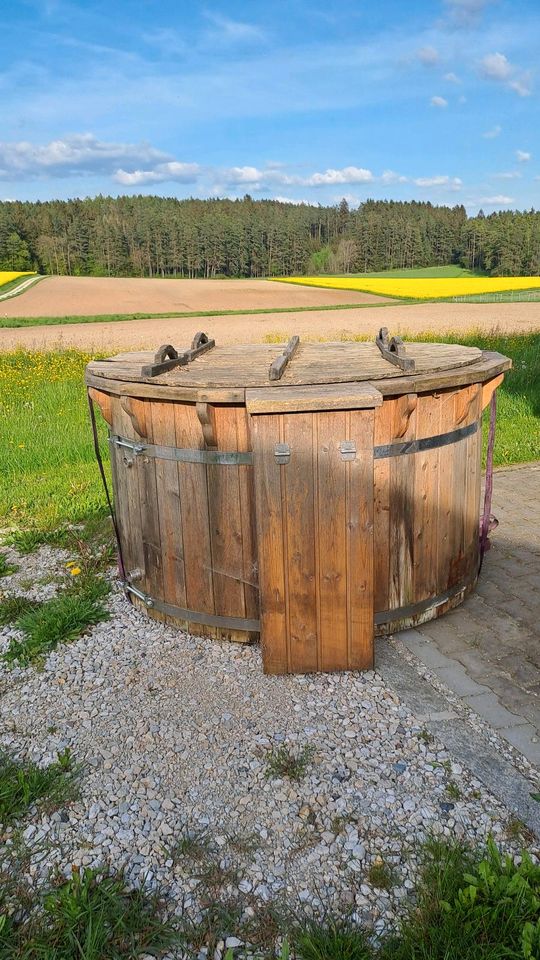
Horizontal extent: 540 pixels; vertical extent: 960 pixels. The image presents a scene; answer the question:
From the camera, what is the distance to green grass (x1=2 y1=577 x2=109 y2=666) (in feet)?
13.1

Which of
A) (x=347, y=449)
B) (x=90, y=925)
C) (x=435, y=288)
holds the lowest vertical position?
(x=435, y=288)

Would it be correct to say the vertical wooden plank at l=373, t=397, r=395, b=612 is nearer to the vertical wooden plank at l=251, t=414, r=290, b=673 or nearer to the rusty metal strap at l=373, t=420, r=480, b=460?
the rusty metal strap at l=373, t=420, r=480, b=460

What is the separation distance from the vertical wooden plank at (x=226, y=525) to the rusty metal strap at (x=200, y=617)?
42 mm

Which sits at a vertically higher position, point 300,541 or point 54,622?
point 300,541

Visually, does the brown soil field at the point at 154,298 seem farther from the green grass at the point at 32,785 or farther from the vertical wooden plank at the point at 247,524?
the green grass at the point at 32,785

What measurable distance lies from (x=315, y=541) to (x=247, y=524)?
464 millimetres

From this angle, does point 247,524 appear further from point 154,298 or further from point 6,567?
point 154,298

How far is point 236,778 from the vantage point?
2865 mm

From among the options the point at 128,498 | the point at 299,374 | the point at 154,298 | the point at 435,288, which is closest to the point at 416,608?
the point at 299,374

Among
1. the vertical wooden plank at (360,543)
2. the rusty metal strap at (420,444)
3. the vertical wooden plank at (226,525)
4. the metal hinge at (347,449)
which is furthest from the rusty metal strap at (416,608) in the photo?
the metal hinge at (347,449)

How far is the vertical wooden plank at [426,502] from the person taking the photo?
3.75 m

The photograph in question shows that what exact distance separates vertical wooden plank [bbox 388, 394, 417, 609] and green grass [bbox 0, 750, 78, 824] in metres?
1.92

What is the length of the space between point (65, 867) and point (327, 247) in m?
95.0

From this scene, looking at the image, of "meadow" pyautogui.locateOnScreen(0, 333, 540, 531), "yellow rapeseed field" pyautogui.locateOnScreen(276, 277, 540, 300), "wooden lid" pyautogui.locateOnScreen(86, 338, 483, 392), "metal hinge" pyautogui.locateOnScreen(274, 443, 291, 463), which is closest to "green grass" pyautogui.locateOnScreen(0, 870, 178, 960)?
"metal hinge" pyautogui.locateOnScreen(274, 443, 291, 463)
